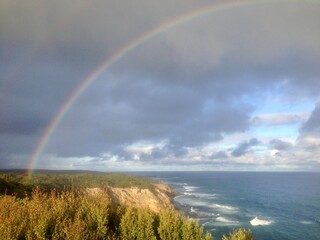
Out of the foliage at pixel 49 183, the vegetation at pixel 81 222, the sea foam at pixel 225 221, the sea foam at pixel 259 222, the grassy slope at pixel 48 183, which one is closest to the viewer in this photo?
the vegetation at pixel 81 222

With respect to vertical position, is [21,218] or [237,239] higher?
[21,218]

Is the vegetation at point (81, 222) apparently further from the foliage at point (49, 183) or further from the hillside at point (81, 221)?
the foliage at point (49, 183)

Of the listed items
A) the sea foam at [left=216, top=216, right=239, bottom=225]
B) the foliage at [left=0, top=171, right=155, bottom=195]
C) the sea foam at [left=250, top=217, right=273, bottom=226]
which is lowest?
the sea foam at [left=250, top=217, right=273, bottom=226]

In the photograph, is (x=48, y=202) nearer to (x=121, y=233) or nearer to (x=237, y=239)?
(x=121, y=233)

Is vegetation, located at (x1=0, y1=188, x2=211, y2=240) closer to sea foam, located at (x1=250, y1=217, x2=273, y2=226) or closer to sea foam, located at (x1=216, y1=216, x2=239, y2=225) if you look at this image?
sea foam, located at (x1=216, y1=216, x2=239, y2=225)

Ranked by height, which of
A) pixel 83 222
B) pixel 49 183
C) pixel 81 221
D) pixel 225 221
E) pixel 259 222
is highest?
pixel 83 222

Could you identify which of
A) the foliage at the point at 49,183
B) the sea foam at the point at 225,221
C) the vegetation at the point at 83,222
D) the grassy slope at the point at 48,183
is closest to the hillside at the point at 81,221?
the vegetation at the point at 83,222

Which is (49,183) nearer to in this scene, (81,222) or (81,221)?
(81,221)

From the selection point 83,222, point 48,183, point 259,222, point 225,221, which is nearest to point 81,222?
point 83,222

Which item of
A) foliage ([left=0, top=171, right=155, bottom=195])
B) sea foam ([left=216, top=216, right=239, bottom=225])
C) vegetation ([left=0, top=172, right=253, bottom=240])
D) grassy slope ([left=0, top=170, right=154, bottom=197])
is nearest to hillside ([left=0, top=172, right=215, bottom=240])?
vegetation ([left=0, top=172, right=253, bottom=240])

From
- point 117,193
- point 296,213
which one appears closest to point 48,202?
point 117,193

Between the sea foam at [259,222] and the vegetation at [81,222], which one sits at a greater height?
the vegetation at [81,222]
